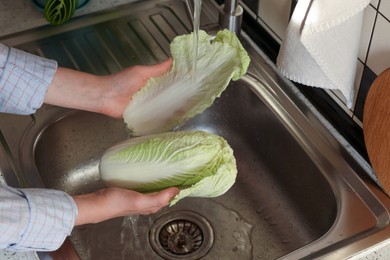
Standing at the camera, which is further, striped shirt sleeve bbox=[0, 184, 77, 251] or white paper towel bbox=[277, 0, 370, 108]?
white paper towel bbox=[277, 0, 370, 108]

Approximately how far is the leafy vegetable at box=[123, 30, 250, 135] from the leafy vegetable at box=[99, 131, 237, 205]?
0.08 meters

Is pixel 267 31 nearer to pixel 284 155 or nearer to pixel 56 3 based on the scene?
pixel 284 155

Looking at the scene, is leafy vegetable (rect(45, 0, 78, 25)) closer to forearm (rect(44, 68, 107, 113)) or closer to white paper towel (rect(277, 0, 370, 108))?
forearm (rect(44, 68, 107, 113))

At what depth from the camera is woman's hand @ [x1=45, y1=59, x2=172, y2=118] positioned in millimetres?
1145

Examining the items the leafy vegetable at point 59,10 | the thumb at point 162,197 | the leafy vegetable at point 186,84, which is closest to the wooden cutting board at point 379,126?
the leafy vegetable at point 186,84

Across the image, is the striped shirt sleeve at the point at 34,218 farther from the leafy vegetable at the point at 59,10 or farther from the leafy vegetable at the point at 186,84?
the leafy vegetable at the point at 59,10

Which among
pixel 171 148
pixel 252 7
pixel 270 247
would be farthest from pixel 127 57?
pixel 270 247

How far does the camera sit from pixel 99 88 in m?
1.17

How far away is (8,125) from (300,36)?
580 millimetres

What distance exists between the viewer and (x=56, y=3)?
1352mm

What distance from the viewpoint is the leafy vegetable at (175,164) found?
1037 mm

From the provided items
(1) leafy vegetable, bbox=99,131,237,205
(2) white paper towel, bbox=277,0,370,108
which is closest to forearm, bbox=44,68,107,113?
(1) leafy vegetable, bbox=99,131,237,205

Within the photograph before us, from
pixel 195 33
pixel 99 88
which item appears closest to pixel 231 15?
pixel 195 33

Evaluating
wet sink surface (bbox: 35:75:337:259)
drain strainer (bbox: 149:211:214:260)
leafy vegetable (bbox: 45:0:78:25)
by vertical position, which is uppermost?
leafy vegetable (bbox: 45:0:78:25)
